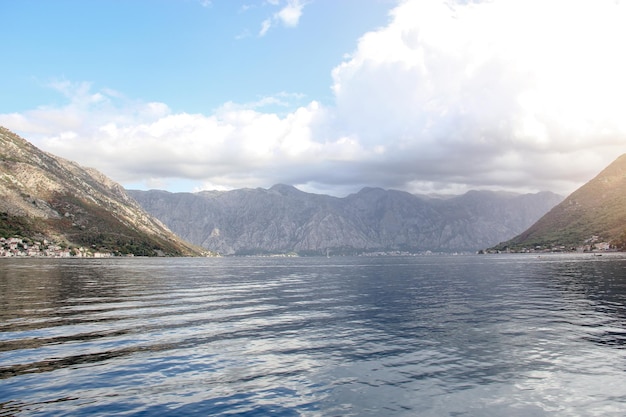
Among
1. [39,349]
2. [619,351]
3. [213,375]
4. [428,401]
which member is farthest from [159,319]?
[619,351]

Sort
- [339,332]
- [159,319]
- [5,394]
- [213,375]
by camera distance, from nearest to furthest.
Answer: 1. [5,394]
2. [213,375]
3. [339,332]
4. [159,319]

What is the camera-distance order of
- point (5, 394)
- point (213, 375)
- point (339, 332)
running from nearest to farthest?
1. point (5, 394)
2. point (213, 375)
3. point (339, 332)

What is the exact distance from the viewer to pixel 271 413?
22.2 metres

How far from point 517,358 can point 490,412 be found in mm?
12940

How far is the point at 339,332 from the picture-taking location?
44.2 meters

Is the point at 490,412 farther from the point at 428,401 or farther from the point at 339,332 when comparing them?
the point at 339,332

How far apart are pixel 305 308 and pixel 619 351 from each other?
38.9 m

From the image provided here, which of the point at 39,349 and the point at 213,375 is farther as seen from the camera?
the point at 39,349

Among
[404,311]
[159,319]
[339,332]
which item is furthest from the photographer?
[404,311]

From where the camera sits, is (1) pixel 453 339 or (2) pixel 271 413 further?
(1) pixel 453 339

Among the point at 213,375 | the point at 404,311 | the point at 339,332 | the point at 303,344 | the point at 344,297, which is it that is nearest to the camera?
the point at 213,375

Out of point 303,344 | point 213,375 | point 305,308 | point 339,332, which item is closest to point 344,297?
point 305,308

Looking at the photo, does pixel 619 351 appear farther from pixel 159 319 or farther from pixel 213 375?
pixel 159 319

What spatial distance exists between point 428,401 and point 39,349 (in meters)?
31.6
